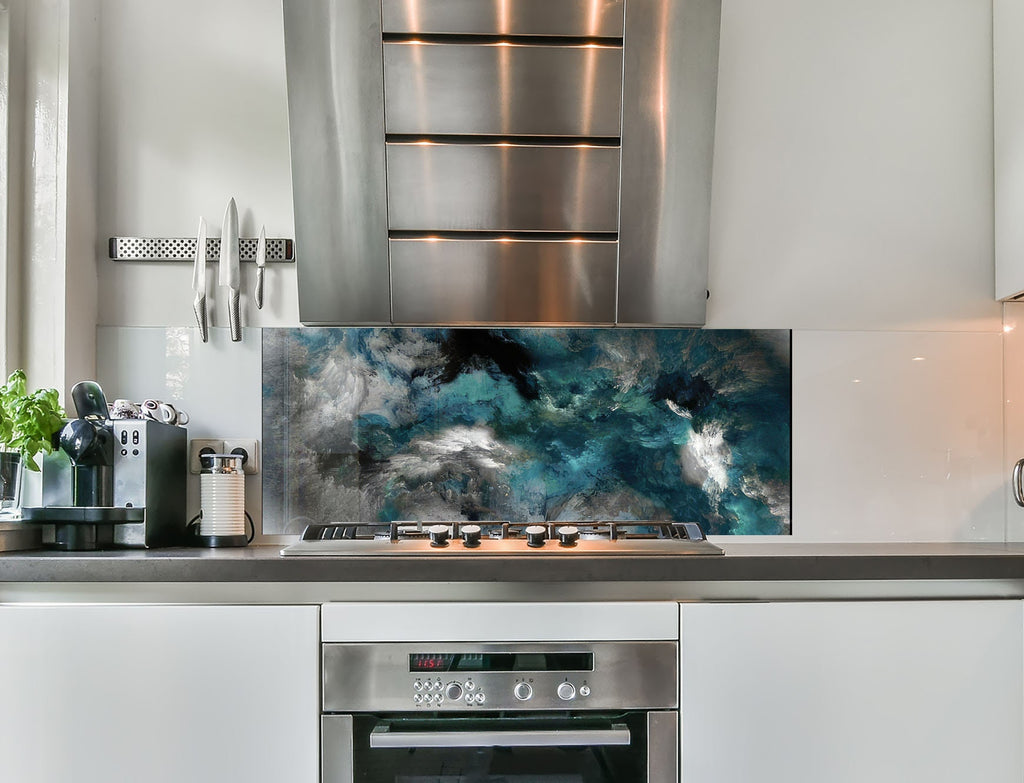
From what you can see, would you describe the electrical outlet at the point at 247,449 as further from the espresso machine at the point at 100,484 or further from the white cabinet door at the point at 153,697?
the white cabinet door at the point at 153,697

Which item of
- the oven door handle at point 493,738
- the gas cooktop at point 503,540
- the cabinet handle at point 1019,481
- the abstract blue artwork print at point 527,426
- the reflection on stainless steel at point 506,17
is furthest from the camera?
the abstract blue artwork print at point 527,426

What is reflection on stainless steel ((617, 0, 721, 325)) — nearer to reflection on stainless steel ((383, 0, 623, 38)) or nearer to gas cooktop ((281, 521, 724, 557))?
reflection on stainless steel ((383, 0, 623, 38))

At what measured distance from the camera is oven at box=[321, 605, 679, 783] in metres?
1.49

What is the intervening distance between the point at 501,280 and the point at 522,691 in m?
0.93

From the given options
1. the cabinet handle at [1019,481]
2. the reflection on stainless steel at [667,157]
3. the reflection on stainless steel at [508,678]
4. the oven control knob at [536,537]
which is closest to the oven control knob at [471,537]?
the oven control knob at [536,537]

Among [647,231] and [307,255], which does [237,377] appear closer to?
[307,255]

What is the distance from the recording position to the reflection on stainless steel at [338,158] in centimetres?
185

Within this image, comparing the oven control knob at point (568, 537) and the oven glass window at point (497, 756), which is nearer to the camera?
the oven glass window at point (497, 756)

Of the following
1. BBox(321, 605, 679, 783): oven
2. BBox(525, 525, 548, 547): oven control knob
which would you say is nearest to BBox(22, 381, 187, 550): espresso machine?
BBox(321, 605, 679, 783): oven

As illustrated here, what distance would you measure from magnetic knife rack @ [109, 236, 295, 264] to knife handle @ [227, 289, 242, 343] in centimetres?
11

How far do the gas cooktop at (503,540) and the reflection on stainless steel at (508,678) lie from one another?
18cm

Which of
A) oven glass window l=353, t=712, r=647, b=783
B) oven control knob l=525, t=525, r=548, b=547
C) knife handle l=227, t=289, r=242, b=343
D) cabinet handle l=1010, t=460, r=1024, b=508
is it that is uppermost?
knife handle l=227, t=289, r=242, b=343

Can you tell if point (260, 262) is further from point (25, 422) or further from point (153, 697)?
point (153, 697)

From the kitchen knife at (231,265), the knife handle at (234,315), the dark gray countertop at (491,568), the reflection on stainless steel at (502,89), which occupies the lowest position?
the dark gray countertop at (491,568)
